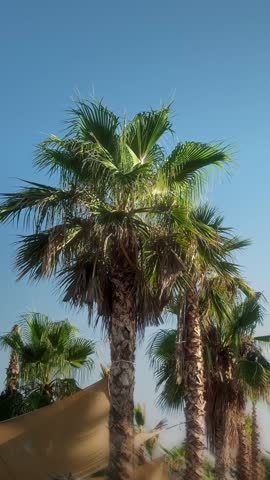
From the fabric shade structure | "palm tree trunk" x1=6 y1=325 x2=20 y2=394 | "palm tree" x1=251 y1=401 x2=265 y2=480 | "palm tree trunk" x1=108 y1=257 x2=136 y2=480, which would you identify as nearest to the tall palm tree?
the fabric shade structure

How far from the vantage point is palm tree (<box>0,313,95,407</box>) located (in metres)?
15.2

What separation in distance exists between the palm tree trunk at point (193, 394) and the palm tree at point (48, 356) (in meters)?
3.53

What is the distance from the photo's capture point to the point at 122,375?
380 inches

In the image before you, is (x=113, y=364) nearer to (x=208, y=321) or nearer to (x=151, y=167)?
(x=151, y=167)

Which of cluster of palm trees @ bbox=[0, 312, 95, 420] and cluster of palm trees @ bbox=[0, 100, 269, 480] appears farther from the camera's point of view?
cluster of palm trees @ bbox=[0, 312, 95, 420]

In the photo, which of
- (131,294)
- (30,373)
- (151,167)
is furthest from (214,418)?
(151,167)

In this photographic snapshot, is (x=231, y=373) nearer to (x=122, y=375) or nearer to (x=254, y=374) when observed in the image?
(x=254, y=374)

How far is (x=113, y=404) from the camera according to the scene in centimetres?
954

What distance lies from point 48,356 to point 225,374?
514cm

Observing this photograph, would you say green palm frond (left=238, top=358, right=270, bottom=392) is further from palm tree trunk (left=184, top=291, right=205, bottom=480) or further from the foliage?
the foliage

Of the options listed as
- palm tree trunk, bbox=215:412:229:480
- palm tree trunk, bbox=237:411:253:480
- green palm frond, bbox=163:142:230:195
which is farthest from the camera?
palm tree trunk, bbox=237:411:253:480

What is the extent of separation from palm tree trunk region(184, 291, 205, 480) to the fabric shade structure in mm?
850

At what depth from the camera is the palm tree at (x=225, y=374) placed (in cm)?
1619

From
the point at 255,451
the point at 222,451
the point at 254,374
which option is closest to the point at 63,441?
the point at 222,451
